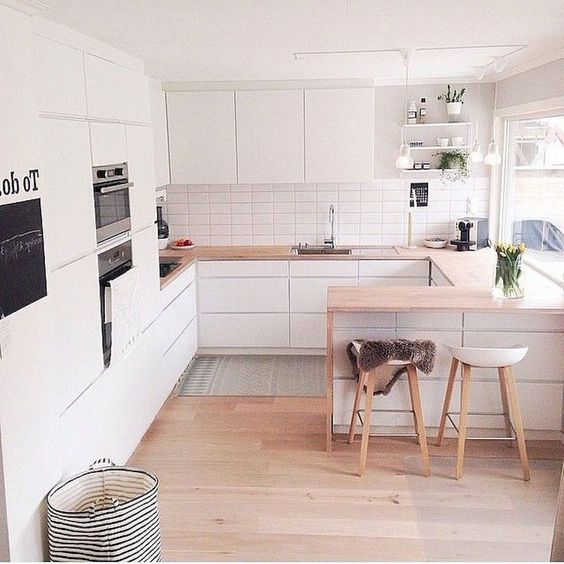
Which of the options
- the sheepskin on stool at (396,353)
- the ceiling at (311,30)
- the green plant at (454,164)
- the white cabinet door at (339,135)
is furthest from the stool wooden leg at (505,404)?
the green plant at (454,164)

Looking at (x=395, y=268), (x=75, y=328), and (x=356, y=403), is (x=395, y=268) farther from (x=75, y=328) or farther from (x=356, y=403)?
(x=75, y=328)

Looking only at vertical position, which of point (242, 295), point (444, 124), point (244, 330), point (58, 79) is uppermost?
point (58, 79)

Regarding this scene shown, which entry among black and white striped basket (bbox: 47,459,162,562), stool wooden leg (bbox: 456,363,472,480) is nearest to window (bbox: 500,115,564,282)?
stool wooden leg (bbox: 456,363,472,480)

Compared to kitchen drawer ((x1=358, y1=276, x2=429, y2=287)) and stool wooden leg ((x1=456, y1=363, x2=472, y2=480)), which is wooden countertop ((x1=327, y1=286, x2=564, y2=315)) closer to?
stool wooden leg ((x1=456, y1=363, x2=472, y2=480))

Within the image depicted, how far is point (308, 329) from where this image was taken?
20.0 ft

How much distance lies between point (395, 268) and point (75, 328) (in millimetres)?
3411

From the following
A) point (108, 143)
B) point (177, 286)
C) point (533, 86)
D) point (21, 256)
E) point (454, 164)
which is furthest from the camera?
point (454, 164)

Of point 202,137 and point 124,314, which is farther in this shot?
point 202,137

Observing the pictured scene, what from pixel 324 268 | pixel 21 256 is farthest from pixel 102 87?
pixel 324 268

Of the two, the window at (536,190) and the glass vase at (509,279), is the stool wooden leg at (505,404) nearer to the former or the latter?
the glass vase at (509,279)

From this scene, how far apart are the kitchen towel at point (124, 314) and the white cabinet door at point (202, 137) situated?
228 cm

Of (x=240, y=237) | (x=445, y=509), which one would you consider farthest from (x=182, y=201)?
(x=445, y=509)

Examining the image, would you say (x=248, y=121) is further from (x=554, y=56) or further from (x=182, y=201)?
(x=554, y=56)

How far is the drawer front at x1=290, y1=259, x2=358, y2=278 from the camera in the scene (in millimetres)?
5945
